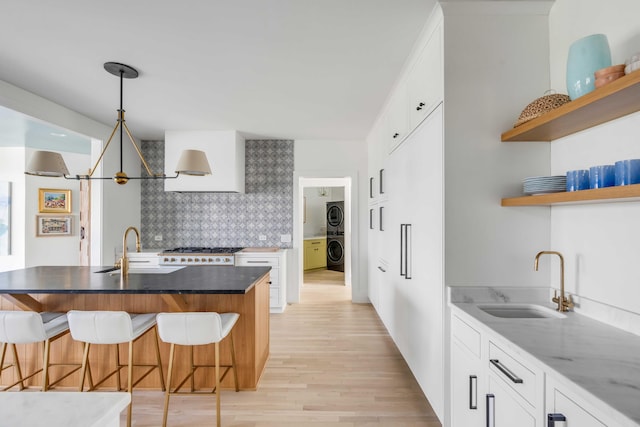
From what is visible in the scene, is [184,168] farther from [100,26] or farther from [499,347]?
[499,347]

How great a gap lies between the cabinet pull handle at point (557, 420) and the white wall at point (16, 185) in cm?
700

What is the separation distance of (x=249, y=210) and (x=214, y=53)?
118 inches

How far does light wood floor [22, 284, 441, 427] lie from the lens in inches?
84.4

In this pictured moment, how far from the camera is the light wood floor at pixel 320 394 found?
84.4 inches

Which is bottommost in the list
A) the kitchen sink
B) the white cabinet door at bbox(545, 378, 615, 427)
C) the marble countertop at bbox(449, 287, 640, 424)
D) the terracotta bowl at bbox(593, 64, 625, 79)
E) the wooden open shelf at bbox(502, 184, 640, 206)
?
the white cabinet door at bbox(545, 378, 615, 427)

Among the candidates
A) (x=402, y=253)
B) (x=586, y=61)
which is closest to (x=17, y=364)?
(x=402, y=253)

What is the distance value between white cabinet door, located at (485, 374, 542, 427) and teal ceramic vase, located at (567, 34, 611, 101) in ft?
4.29

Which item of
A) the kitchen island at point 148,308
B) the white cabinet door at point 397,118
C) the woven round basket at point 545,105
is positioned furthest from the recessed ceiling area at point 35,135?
the woven round basket at point 545,105

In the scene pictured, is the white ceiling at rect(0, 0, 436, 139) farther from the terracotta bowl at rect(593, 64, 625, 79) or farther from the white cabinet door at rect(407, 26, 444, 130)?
the terracotta bowl at rect(593, 64, 625, 79)

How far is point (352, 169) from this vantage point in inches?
201

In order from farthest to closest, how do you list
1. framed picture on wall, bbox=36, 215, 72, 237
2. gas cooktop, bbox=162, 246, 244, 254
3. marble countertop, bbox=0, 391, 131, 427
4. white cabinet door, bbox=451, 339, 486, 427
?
framed picture on wall, bbox=36, 215, 72, 237 → gas cooktop, bbox=162, 246, 244, 254 → white cabinet door, bbox=451, 339, 486, 427 → marble countertop, bbox=0, 391, 131, 427

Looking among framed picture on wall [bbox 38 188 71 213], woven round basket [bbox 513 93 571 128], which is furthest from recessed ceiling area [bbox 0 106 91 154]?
woven round basket [bbox 513 93 571 128]

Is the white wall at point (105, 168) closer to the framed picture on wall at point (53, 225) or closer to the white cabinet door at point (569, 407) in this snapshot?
the framed picture on wall at point (53, 225)

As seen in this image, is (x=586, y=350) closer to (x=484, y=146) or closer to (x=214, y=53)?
(x=484, y=146)
